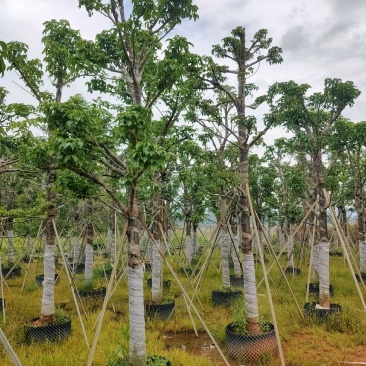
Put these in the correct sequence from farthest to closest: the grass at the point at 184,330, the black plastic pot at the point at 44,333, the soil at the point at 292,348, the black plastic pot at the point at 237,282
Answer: the black plastic pot at the point at 237,282, the black plastic pot at the point at 44,333, the soil at the point at 292,348, the grass at the point at 184,330

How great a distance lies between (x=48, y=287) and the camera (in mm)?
8719

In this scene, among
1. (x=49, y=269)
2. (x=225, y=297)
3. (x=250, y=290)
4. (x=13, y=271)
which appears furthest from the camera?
(x=13, y=271)

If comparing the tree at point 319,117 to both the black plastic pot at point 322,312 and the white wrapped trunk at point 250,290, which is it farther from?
the white wrapped trunk at point 250,290

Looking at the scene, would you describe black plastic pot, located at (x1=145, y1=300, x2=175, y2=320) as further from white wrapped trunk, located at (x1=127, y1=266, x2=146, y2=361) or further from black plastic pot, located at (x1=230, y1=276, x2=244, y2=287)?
black plastic pot, located at (x1=230, y1=276, x2=244, y2=287)

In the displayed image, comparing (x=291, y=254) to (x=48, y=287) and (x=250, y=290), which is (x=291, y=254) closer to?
(x=250, y=290)

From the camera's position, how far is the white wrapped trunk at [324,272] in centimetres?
986

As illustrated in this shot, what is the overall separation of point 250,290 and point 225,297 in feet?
13.4

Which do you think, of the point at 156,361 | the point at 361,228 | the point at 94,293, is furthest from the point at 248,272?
the point at 361,228

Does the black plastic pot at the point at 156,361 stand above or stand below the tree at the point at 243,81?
below

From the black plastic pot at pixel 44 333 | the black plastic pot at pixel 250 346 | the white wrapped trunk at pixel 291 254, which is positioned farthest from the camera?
the white wrapped trunk at pixel 291 254

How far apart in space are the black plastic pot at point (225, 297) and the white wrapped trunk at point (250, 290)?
12.8 feet

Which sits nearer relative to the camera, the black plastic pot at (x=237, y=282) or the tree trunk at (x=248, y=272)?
the tree trunk at (x=248, y=272)

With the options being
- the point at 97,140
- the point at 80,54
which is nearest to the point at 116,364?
the point at 97,140

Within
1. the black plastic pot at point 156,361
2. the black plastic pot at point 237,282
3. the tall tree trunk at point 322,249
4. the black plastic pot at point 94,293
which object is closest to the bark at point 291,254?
the tall tree trunk at point 322,249
